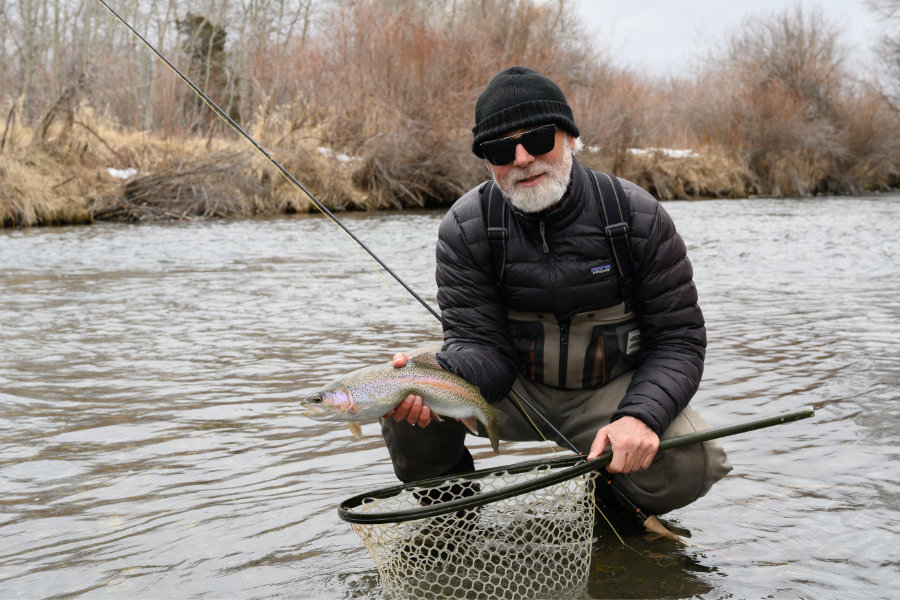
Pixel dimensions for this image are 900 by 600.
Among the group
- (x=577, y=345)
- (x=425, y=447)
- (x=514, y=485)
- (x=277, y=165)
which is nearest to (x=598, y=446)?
(x=514, y=485)

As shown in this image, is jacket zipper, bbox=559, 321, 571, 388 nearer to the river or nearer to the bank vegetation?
the river

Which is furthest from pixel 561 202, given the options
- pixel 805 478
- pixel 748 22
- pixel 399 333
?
pixel 748 22

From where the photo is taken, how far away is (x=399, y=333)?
234 inches

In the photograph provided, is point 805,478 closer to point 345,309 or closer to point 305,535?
point 305,535

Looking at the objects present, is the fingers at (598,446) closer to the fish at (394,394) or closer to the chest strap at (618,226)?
the fish at (394,394)

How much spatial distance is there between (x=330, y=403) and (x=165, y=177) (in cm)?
1529

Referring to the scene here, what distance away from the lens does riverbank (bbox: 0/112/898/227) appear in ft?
49.1

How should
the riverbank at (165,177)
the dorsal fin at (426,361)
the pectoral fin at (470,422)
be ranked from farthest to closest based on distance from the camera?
the riverbank at (165,177)
the pectoral fin at (470,422)
the dorsal fin at (426,361)

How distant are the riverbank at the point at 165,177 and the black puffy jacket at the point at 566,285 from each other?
44.1 ft

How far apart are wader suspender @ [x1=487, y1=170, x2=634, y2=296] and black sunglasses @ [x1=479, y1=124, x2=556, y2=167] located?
0.58 ft

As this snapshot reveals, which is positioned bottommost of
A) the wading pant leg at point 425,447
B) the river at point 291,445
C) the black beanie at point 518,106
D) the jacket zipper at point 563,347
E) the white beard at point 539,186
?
the river at point 291,445

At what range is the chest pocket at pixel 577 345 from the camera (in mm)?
Answer: 2658

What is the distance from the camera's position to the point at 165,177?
16.5 m

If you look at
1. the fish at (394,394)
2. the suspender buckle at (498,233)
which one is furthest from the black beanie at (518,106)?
the fish at (394,394)
